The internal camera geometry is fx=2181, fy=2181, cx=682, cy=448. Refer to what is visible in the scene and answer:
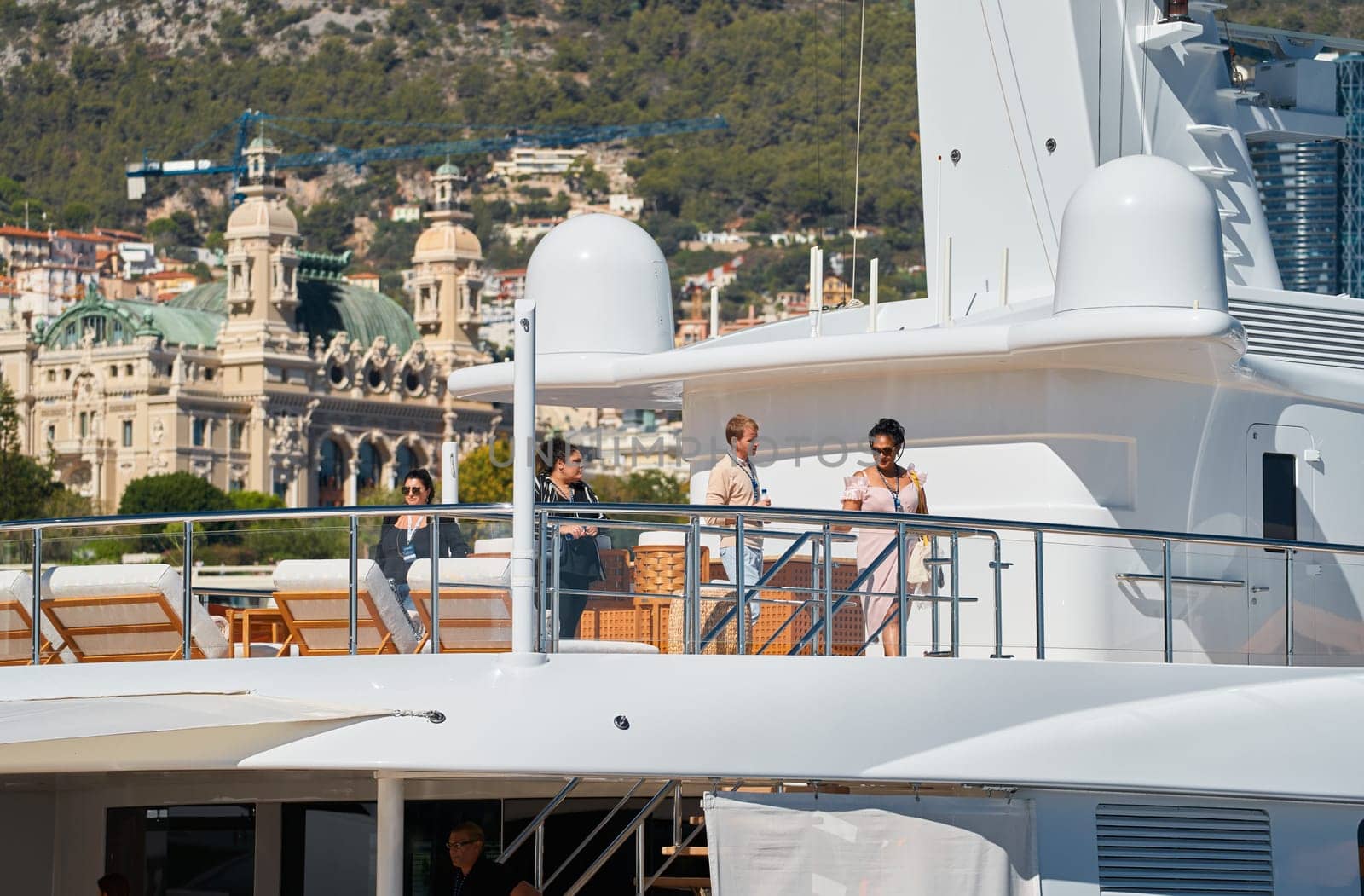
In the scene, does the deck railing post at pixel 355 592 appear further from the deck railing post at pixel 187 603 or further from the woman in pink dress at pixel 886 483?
the woman in pink dress at pixel 886 483

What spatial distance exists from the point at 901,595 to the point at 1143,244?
265cm

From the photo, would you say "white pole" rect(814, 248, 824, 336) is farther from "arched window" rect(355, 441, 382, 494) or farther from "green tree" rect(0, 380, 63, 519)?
"arched window" rect(355, 441, 382, 494)

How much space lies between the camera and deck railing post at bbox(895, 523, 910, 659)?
935 cm

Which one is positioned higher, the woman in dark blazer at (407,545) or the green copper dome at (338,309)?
the green copper dome at (338,309)

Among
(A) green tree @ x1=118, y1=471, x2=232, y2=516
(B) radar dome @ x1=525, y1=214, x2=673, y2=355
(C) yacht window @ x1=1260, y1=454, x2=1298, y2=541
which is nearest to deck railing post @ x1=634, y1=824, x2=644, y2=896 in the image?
(B) radar dome @ x1=525, y1=214, x2=673, y2=355

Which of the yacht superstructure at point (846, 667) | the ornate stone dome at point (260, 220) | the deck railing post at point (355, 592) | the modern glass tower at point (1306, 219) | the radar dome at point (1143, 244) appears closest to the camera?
the yacht superstructure at point (846, 667)

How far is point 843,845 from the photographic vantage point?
29.8 feet

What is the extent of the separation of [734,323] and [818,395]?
587 feet

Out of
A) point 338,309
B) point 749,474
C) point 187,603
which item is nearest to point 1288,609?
point 749,474

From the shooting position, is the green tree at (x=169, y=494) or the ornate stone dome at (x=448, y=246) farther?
the ornate stone dome at (x=448, y=246)

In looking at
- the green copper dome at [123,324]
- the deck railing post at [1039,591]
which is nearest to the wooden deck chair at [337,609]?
the deck railing post at [1039,591]

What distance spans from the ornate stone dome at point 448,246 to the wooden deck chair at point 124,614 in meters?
176

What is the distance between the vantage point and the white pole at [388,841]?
9.14 metres

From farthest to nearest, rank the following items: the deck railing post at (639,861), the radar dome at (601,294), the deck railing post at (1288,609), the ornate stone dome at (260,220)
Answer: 1. the ornate stone dome at (260,220)
2. the radar dome at (601,294)
3. the deck railing post at (639,861)
4. the deck railing post at (1288,609)
